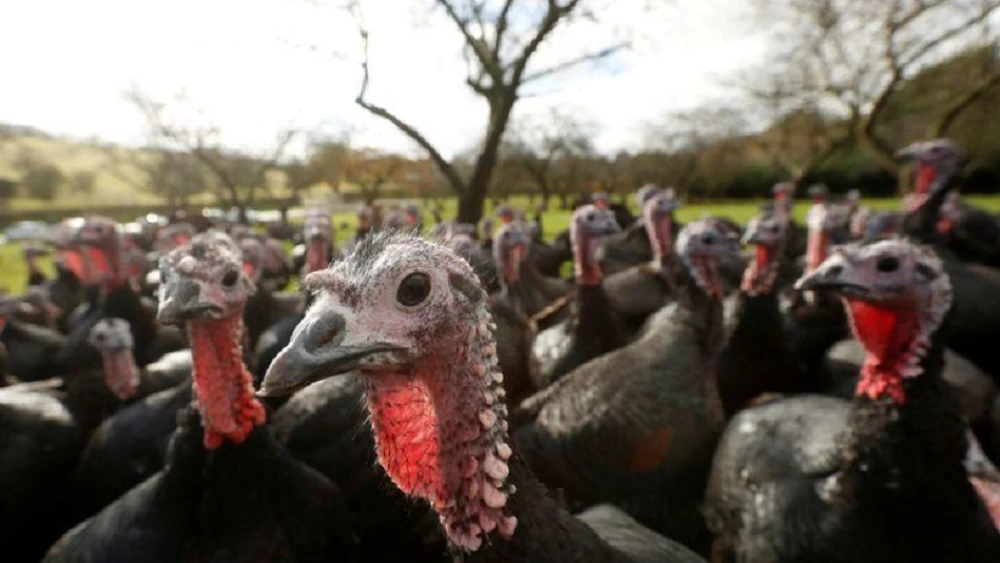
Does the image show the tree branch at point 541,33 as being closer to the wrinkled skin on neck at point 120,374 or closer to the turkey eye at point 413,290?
the wrinkled skin on neck at point 120,374

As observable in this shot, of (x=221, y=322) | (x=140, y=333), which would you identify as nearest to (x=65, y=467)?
(x=221, y=322)

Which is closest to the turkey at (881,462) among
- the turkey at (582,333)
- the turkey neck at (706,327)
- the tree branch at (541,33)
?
the turkey neck at (706,327)

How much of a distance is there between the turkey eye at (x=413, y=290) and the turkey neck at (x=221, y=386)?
1821mm

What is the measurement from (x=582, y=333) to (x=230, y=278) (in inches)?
127

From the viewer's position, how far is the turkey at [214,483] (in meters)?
3.02

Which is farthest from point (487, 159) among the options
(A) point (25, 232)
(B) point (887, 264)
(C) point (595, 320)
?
(A) point (25, 232)

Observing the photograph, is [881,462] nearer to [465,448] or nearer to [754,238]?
[465,448]

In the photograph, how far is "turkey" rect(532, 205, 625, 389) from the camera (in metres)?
5.80

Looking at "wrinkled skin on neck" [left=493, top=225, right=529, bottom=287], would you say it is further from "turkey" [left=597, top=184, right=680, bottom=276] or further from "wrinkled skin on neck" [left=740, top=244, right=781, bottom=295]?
"wrinkled skin on neck" [left=740, top=244, right=781, bottom=295]

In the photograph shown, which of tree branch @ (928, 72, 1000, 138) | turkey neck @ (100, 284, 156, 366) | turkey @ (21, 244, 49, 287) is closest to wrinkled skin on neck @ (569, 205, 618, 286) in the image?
turkey neck @ (100, 284, 156, 366)

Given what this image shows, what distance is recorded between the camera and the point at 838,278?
10.1 ft

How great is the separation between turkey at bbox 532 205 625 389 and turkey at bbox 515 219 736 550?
1246 millimetres

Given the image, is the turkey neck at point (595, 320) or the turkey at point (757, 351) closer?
the turkey at point (757, 351)

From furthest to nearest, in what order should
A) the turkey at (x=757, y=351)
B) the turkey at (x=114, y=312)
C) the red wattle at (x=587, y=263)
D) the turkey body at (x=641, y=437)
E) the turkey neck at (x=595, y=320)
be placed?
the turkey at (x=114, y=312) → the red wattle at (x=587, y=263) → the turkey neck at (x=595, y=320) → the turkey at (x=757, y=351) → the turkey body at (x=641, y=437)
